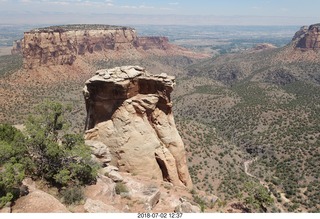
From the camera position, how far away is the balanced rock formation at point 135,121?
27.1 meters

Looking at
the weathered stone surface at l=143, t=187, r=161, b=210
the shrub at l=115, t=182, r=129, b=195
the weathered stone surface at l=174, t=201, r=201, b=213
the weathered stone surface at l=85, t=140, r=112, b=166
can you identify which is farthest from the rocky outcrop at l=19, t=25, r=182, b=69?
Answer: the weathered stone surface at l=174, t=201, r=201, b=213

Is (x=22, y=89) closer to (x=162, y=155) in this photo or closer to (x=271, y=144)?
(x=271, y=144)

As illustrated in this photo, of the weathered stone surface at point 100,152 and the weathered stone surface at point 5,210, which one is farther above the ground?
the weathered stone surface at point 5,210

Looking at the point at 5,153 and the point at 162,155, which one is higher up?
the point at 5,153

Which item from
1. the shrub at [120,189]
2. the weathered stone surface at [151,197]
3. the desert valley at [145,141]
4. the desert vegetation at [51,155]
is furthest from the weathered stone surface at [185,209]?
→ the desert vegetation at [51,155]

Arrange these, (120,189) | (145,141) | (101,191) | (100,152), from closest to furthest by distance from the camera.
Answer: (101,191) < (120,189) < (100,152) < (145,141)

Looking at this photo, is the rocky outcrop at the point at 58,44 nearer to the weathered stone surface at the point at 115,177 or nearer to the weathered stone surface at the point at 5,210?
the weathered stone surface at the point at 115,177

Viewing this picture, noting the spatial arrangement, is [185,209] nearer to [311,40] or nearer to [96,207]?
[96,207]

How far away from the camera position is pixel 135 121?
27516 mm

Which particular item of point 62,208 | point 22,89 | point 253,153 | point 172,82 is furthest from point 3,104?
point 62,208

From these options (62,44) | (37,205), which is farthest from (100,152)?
(62,44)

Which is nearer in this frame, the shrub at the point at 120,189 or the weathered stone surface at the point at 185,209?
the weathered stone surface at the point at 185,209

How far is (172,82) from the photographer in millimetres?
28797

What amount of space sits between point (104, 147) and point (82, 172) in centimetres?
446
